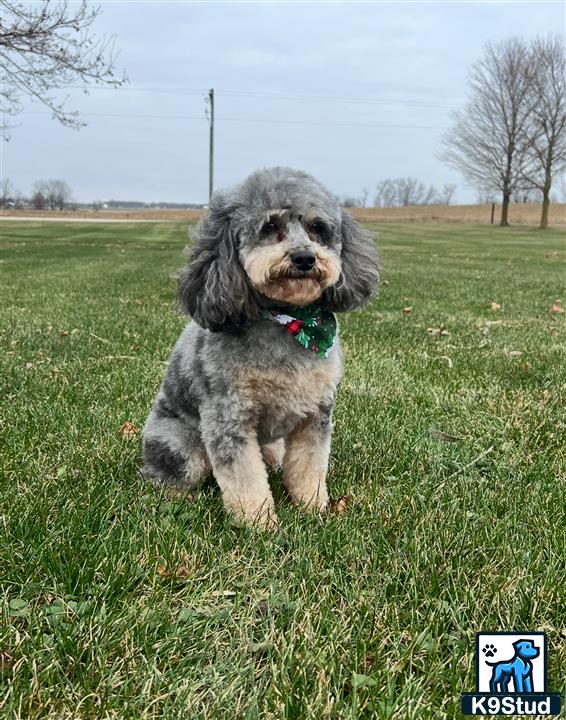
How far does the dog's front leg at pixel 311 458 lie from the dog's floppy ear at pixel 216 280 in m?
0.63

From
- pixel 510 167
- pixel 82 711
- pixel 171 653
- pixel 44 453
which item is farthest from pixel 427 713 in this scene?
pixel 510 167

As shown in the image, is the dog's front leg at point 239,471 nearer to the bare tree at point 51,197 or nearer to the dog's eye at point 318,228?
the dog's eye at point 318,228

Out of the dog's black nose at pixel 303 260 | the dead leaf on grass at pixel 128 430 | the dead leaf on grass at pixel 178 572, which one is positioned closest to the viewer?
the dead leaf on grass at pixel 178 572

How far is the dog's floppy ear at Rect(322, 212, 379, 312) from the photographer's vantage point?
327cm

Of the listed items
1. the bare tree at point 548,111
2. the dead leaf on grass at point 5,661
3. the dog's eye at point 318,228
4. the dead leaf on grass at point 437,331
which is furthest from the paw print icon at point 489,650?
the bare tree at point 548,111

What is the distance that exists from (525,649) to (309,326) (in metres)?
1.65

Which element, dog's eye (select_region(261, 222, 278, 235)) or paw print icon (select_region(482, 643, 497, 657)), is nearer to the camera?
paw print icon (select_region(482, 643, 497, 657))

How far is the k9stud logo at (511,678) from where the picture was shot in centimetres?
176

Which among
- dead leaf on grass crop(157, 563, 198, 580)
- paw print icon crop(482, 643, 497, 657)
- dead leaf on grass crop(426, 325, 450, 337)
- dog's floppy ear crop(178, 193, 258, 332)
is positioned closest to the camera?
paw print icon crop(482, 643, 497, 657)

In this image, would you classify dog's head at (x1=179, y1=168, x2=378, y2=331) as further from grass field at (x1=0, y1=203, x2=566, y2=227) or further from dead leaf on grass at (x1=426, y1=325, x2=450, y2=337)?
grass field at (x1=0, y1=203, x2=566, y2=227)

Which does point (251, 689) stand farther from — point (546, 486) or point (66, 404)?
point (66, 404)

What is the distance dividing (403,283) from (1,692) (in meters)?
12.5

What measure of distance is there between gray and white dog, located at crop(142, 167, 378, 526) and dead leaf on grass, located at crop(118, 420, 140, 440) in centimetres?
67

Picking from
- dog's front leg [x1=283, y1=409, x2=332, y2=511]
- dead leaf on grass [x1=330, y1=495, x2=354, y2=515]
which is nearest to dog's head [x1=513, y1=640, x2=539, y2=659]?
dead leaf on grass [x1=330, y1=495, x2=354, y2=515]
